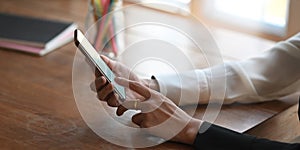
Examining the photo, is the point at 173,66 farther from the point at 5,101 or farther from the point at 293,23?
the point at 293,23

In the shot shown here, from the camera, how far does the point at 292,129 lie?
5.02 feet

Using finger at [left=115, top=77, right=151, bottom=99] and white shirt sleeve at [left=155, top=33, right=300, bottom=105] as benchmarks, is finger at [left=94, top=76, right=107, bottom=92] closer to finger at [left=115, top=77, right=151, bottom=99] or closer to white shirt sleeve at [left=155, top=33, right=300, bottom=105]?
finger at [left=115, top=77, right=151, bottom=99]

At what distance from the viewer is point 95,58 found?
1360 mm

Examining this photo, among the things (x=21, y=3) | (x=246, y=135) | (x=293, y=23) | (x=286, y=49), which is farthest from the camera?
(x=21, y=3)

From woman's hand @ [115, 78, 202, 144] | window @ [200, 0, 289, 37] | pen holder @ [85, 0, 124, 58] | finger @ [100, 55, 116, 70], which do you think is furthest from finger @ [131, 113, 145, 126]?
window @ [200, 0, 289, 37]

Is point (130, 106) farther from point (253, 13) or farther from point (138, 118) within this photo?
point (253, 13)

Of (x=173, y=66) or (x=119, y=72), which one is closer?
(x=119, y=72)

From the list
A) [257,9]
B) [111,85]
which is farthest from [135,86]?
[257,9]

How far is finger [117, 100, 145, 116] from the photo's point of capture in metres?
1.40

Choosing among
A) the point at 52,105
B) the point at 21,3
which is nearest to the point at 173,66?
the point at 52,105

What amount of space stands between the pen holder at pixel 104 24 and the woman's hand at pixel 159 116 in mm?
410

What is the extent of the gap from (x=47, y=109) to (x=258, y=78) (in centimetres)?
51

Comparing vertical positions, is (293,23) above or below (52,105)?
above

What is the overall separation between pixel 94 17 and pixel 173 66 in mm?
300
